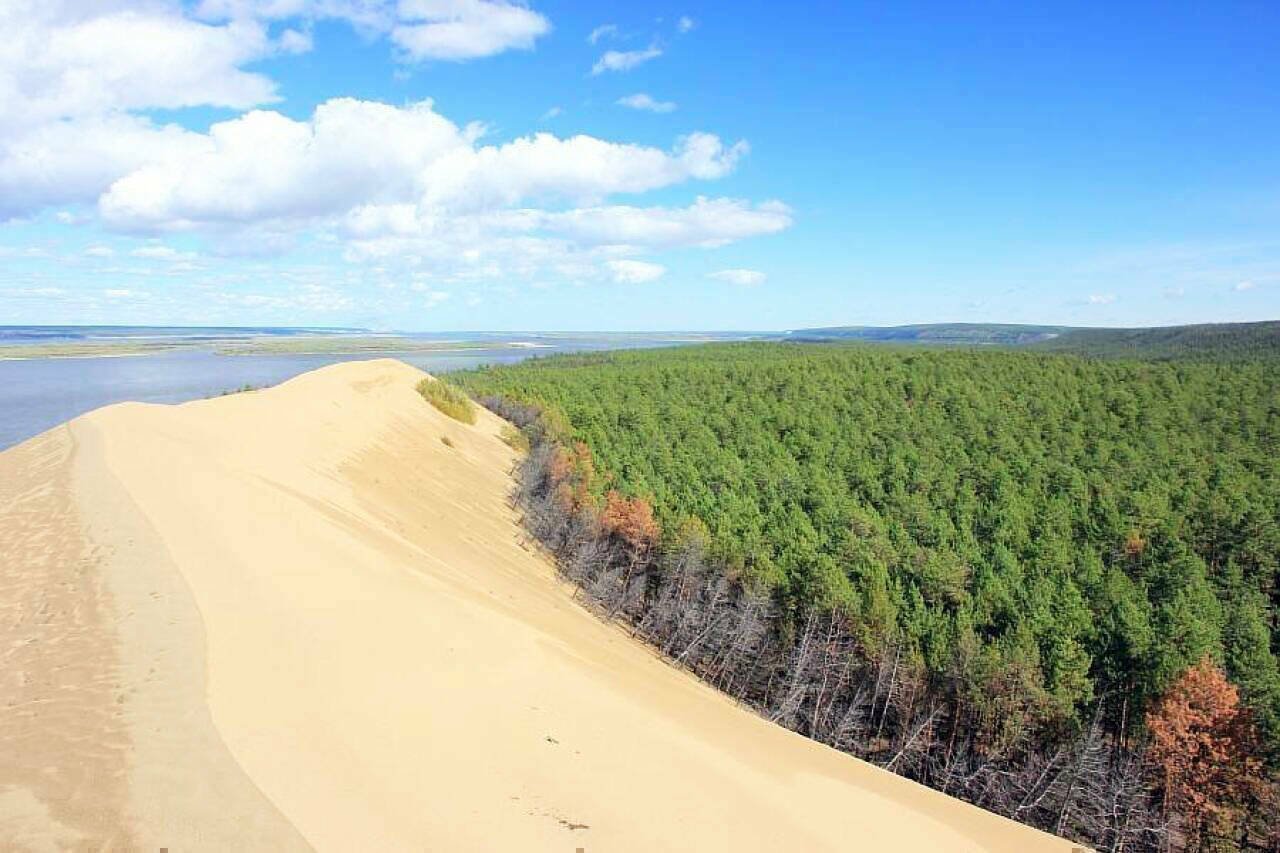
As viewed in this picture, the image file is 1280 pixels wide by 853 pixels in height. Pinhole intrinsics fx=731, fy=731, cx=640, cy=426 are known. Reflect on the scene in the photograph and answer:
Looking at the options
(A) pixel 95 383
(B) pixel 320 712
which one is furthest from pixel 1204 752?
(A) pixel 95 383

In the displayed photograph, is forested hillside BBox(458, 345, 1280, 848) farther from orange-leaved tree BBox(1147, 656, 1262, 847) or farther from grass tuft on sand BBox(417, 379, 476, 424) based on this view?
grass tuft on sand BBox(417, 379, 476, 424)

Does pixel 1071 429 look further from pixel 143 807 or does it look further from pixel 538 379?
pixel 143 807

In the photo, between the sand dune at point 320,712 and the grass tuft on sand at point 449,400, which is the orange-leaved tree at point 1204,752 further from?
the grass tuft on sand at point 449,400

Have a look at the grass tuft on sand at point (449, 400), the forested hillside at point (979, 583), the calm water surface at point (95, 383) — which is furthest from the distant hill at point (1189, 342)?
the calm water surface at point (95, 383)

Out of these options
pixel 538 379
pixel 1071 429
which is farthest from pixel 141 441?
pixel 538 379

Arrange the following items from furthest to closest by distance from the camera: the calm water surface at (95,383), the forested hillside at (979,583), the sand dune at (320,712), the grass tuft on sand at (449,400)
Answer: the grass tuft on sand at (449,400) < the calm water surface at (95,383) < the forested hillside at (979,583) < the sand dune at (320,712)

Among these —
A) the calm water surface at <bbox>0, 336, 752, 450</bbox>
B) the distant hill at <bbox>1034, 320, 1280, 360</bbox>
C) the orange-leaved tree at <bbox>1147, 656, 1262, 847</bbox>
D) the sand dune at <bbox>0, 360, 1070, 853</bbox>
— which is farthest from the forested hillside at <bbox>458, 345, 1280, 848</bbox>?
the distant hill at <bbox>1034, 320, 1280, 360</bbox>

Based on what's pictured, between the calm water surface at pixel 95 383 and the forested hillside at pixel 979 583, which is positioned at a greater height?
the calm water surface at pixel 95 383
